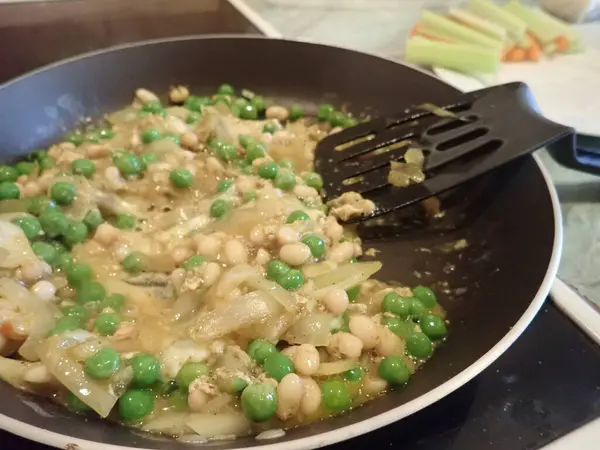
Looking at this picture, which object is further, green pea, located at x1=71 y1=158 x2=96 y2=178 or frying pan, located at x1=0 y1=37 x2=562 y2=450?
green pea, located at x1=71 y1=158 x2=96 y2=178

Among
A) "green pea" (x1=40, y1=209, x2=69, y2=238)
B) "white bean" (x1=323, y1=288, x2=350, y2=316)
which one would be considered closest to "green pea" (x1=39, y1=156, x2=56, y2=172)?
"green pea" (x1=40, y1=209, x2=69, y2=238)

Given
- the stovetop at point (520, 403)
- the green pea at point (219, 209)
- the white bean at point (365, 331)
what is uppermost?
the green pea at point (219, 209)

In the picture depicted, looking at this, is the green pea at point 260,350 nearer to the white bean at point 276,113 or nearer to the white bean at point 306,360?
the white bean at point 306,360

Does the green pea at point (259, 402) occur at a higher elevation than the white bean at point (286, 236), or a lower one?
lower

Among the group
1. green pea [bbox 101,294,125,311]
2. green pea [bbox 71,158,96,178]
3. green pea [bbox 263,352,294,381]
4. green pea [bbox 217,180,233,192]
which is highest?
green pea [bbox 71,158,96,178]

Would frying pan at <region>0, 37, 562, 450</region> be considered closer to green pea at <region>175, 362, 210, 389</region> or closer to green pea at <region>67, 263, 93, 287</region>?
green pea at <region>175, 362, 210, 389</region>

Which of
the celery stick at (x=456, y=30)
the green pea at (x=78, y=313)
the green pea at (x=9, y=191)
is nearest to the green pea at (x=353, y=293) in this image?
the green pea at (x=78, y=313)
